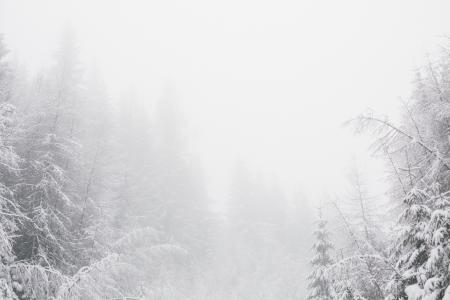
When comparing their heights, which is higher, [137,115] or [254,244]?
[137,115]

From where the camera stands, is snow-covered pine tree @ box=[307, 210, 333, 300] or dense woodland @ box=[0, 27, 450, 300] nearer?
dense woodland @ box=[0, 27, 450, 300]

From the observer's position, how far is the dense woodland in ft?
27.6

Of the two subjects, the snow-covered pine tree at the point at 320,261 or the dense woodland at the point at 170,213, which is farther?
the snow-covered pine tree at the point at 320,261

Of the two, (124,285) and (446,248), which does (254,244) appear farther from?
(446,248)

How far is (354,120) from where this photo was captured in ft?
27.5

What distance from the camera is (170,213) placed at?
105ft

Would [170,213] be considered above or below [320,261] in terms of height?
below


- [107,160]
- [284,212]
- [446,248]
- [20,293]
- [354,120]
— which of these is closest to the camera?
[446,248]

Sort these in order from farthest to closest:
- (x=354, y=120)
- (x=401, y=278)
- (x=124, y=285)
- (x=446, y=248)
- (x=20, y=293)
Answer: (x=124, y=285)
(x=20, y=293)
(x=354, y=120)
(x=401, y=278)
(x=446, y=248)

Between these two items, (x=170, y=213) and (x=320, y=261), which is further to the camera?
(x=170, y=213)

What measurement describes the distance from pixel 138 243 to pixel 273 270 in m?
19.4

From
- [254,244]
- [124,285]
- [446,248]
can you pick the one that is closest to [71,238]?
[124,285]

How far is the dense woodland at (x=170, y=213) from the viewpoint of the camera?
8.42m

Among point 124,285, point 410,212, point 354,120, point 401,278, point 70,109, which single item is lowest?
point 124,285
